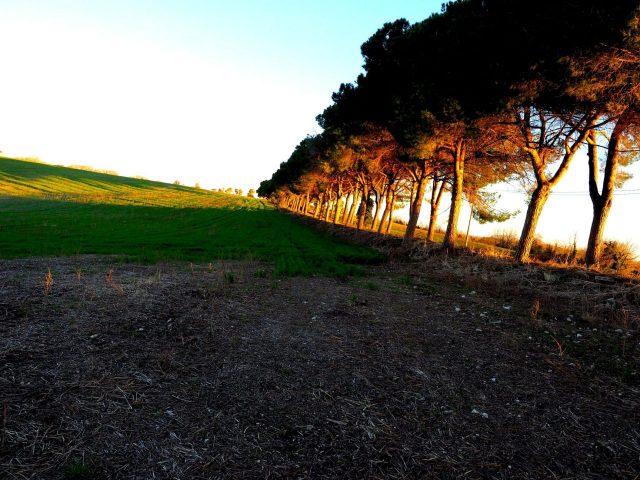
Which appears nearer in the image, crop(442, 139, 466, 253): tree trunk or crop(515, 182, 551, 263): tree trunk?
crop(515, 182, 551, 263): tree trunk

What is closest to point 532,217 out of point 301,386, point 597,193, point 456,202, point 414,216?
point 597,193

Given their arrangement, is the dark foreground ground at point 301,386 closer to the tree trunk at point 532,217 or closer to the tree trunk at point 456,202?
the tree trunk at point 532,217

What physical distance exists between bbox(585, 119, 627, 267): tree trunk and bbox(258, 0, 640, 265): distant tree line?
0.04m

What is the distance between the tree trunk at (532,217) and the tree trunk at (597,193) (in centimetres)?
168

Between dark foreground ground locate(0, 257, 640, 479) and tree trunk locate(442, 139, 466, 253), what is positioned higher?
tree trunk locate(442, 139, 466, 253)

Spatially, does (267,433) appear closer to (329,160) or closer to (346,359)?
(346,359)

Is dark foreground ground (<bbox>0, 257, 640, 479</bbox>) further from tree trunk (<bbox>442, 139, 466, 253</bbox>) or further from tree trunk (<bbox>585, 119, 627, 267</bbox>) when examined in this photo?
tree trunk (<bbox>442, 139, 466, 253</bbox>)

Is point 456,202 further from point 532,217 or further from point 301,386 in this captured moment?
point 301,386

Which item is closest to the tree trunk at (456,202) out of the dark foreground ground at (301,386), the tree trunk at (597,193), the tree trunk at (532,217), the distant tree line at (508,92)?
the distant tree line at (508,92)

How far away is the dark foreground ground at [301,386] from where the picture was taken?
3006 mm

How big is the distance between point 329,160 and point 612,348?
22355mm

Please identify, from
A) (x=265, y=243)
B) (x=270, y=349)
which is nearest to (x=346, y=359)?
(x=270, y=349)

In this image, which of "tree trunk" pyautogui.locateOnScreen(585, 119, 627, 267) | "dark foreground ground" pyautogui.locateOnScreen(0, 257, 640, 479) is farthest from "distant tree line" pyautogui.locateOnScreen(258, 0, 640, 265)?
"dark foreground ground" pyautogui.locateOnScreen(0, 257, 640, 479)

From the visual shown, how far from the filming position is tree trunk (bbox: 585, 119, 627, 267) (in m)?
11.8
